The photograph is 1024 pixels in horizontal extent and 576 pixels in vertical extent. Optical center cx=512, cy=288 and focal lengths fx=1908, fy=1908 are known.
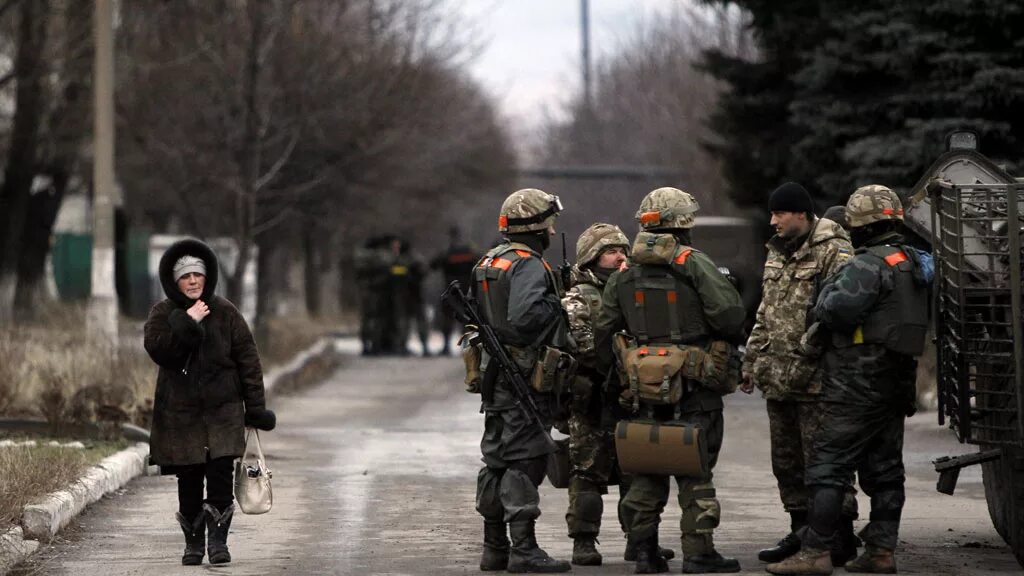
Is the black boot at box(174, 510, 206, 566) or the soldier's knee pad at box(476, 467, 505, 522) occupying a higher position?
the soldier's knee pad at box(476, 467, 505, 522)

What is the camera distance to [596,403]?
952 centimetres

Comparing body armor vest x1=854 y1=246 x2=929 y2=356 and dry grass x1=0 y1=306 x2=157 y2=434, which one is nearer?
body armor vest x1=854 y1=246 x2=929 y2=356

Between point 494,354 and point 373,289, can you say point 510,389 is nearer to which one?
point 494,354

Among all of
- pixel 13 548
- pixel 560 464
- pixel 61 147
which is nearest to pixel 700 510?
pixel 560 464

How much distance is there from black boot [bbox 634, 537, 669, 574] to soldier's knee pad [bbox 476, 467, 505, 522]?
2.30 ft

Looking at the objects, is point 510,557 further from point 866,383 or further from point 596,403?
point 866,383

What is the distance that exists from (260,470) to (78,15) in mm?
19906

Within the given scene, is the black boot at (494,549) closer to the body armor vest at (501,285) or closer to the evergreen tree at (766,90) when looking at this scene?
the body armor vest at (501,285)

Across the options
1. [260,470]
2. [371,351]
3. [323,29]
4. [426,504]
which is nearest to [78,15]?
[323,29]

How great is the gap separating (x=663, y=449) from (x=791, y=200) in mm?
1416

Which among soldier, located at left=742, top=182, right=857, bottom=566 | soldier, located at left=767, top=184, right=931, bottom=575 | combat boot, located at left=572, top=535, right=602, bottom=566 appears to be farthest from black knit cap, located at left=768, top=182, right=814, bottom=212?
combat boot, located at left=572, top=535, right=602, bottom=566

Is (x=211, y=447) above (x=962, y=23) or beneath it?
beneath

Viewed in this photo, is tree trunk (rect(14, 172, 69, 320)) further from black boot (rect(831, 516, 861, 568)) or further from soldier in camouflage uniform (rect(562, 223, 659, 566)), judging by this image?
black boot (rect(831, 516, 861, 568))

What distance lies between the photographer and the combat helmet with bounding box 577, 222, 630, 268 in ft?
31.8
